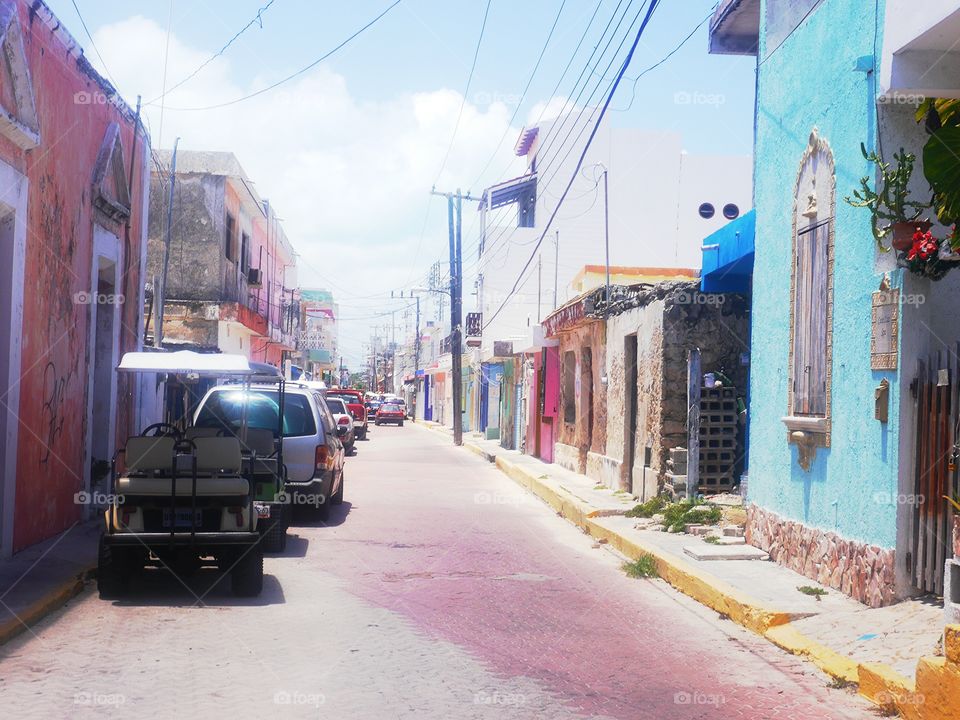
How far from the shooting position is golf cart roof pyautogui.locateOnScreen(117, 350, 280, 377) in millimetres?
9055

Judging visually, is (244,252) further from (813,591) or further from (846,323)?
(813,591)

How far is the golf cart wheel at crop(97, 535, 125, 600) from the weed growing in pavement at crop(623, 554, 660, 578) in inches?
202

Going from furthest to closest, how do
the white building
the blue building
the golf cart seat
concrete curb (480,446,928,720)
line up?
the white building
the golf cart seat
the blue building
concrete curb (480,446,928,720)

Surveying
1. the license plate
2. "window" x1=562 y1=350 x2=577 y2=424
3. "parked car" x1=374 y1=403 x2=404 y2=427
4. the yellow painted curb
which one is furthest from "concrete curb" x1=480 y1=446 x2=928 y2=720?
"parked car" x1=374 y1=403 x2=404 y2=427

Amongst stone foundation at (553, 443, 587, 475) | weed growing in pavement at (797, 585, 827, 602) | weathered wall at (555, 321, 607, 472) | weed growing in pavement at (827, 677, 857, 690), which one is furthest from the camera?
stone foundation at (553, 443, 587, 475)

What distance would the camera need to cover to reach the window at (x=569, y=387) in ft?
79.9

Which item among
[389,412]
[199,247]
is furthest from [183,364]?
[389,412]

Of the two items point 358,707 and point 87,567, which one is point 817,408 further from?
point 87,567

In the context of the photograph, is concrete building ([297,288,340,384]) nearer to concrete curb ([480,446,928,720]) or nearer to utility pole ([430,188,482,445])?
utility pole ([430,188,482,445])

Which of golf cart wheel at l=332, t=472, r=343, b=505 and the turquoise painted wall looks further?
golf cart wheel at l=332, t=472, r=343, b=505

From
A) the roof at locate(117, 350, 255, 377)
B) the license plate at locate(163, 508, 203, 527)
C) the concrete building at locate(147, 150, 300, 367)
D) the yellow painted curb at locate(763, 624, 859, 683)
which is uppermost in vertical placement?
the concrete building at locate(147, 150, 300, 367)

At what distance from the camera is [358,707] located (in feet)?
17.9

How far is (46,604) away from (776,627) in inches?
219

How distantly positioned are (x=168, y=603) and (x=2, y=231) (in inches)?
158
